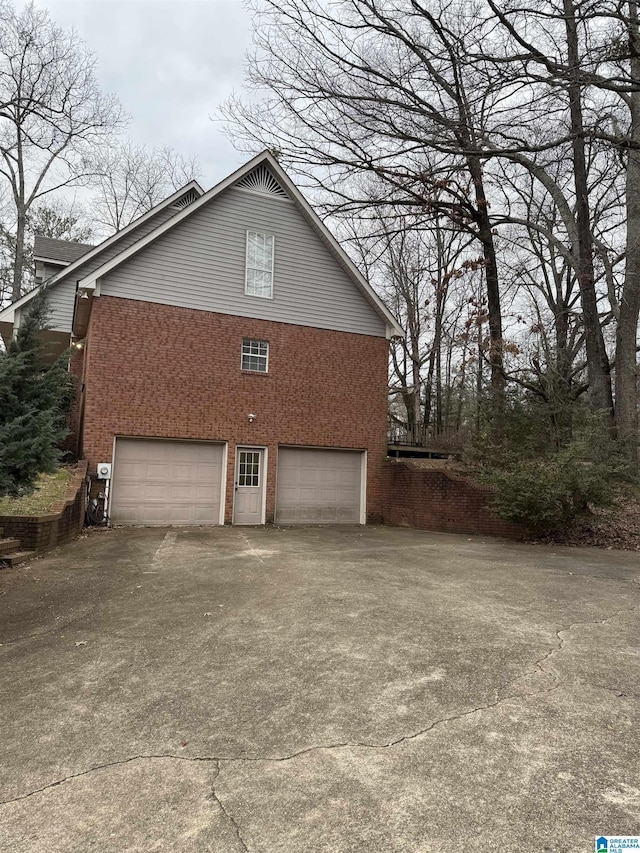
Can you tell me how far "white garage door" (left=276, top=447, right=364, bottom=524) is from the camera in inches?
558

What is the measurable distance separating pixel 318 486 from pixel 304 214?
733cm

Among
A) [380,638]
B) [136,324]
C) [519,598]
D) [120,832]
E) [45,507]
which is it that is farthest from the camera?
[136,324]

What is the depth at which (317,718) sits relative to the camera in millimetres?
3037

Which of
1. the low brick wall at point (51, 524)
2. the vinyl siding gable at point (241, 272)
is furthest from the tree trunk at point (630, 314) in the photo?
the low brick wall at point (51, 524)

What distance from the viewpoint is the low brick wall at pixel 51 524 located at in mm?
8062

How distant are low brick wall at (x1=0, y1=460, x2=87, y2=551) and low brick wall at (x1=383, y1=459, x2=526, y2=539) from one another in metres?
7.65

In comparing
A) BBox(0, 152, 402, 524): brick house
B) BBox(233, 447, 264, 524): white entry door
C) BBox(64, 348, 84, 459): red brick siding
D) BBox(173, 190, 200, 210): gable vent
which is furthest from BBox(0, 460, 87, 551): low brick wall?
BBox(173, 190, 200, 210): gable vent

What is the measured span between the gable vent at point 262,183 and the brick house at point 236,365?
0.03m

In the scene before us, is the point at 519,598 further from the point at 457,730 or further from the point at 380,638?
the point at 457,730

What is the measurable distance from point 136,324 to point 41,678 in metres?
10.2

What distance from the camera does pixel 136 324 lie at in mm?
12734

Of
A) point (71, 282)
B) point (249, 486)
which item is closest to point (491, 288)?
point (249, 486)

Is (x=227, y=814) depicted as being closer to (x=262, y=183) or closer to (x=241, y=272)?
(x=241, y=272)

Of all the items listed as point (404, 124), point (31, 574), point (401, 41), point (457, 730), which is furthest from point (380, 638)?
point (401, 41)
